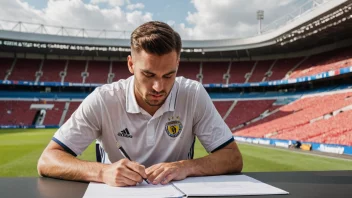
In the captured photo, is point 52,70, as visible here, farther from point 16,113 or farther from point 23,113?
point 16,113

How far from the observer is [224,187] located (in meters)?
1.77

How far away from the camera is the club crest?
2654mm

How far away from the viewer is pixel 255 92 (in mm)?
40781

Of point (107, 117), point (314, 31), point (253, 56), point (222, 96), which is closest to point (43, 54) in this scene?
point (222, 96)

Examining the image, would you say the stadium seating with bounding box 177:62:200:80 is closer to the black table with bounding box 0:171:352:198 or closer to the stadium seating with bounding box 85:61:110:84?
the stadium seating with bounding box 85:61:110:84

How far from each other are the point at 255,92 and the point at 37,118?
29742 millimetres

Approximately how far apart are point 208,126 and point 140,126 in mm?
663

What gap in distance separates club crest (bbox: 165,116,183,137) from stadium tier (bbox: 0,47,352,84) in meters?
36.0

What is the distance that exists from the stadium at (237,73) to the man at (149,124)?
17.0 meters

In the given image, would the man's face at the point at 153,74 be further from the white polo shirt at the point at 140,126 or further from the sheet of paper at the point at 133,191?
the sheet of paper at the point at 133,191

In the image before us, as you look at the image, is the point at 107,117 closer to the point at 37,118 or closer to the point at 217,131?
the point at 217,131

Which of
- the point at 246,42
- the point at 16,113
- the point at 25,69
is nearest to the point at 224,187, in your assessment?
the point at 246,42

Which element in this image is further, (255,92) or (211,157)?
(255,92)

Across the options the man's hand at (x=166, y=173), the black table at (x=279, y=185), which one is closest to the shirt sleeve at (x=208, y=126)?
the black table at (x=279, y=185)
